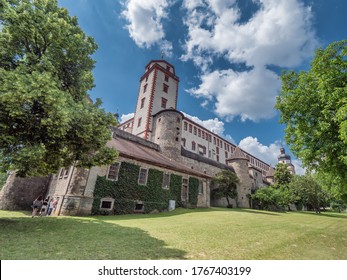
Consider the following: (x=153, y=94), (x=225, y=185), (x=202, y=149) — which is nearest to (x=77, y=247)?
(x=225, y=185)

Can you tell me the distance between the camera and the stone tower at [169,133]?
96.0 feet

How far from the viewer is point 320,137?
30.3 feet

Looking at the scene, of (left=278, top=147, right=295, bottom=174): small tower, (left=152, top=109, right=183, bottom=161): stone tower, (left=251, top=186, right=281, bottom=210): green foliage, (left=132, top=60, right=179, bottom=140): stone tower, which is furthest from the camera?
(left=278, top=147, right=295, bottom=174): small tower

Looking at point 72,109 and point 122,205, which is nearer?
point 72,109

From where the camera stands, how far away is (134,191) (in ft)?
57.4

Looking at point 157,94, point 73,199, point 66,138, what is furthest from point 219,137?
point 66,138

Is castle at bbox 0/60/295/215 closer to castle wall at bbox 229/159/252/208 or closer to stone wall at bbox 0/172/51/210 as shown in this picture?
castle wall at bbox 229/159/252/208

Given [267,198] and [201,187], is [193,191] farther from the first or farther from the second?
[267,198]

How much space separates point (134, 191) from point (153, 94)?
76.2 ft

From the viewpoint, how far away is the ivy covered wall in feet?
51.6

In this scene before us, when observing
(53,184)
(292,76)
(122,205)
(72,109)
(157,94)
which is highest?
(157,94)

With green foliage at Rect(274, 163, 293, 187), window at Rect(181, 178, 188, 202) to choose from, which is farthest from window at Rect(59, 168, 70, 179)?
green foliage at Rect(274, 163, 293, 187)

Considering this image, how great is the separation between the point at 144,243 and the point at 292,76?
12.4 metres

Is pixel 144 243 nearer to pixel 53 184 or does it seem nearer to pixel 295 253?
pixel 295 253
